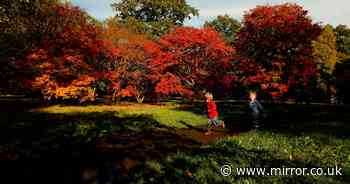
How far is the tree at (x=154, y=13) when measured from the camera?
62906mm

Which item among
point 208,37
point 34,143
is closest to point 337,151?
point 34,143

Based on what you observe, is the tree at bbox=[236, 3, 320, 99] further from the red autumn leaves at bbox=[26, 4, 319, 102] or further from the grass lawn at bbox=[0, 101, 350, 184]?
the grass lawn at bbox=[0, 101, 350, 184]

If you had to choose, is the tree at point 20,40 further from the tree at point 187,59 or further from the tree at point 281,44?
the tree at point 281,44

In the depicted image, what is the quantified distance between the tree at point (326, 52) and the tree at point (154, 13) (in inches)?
993

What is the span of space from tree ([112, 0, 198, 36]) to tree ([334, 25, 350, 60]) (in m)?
29.2

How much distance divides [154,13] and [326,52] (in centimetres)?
3382

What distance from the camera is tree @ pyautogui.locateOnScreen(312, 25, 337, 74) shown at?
53438mm

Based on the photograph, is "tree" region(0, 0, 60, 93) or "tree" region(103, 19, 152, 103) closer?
"tree" region(0, 0, 60, 93)

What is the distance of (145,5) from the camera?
6456cm

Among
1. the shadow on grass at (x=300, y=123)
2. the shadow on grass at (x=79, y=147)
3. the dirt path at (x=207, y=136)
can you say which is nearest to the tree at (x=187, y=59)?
the shadow on grass at (x=300, y=123)

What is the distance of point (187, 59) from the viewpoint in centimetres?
3894

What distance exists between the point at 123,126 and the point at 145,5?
167 feet

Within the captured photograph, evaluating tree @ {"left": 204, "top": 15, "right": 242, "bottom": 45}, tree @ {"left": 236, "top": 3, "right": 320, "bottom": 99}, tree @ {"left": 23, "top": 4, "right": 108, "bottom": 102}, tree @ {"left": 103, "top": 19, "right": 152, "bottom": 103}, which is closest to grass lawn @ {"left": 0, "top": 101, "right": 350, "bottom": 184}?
tree @ {"left": 236, "top": 3, "right": 320, "bottom": 99}

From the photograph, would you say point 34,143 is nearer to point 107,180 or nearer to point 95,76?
point 107,180
